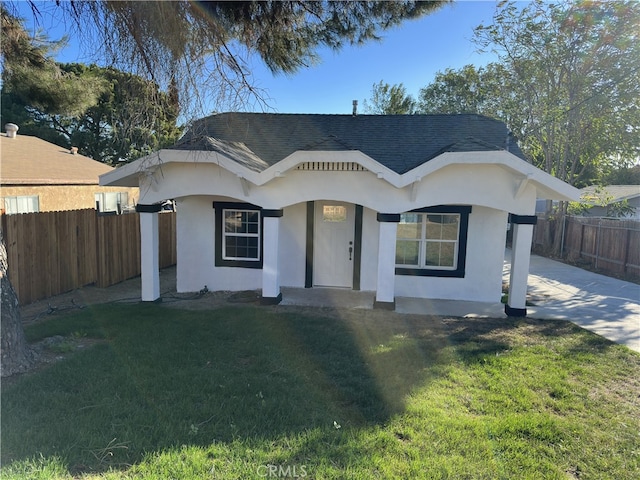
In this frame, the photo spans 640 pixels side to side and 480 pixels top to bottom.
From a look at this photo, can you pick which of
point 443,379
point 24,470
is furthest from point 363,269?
point 24,470

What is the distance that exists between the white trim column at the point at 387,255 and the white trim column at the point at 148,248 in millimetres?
4915

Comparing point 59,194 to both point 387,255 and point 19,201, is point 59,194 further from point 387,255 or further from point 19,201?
point 387,255

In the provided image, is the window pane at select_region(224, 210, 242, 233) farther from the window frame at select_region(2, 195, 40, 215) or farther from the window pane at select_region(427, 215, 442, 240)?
the window frame at select_region(2, 195, 40, 215)

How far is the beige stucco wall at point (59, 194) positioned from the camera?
12.5m

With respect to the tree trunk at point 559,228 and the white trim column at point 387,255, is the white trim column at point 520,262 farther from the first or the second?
the tree trunk at point 559,228

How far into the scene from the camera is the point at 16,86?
5.82 m

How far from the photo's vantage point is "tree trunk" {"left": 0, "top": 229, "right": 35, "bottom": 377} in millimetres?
4438

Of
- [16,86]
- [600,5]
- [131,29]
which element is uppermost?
[600,5]

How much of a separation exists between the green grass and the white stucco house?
93.4 inches

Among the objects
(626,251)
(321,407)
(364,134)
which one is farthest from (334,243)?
(626,251)

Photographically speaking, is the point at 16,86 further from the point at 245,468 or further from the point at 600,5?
the point at 600,5

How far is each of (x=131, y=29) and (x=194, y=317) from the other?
4.87 meters

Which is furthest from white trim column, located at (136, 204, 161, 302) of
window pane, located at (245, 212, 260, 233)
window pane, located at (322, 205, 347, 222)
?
window pane, located at (322, 205, 347, 222)

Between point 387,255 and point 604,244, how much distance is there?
1091 centimetres
